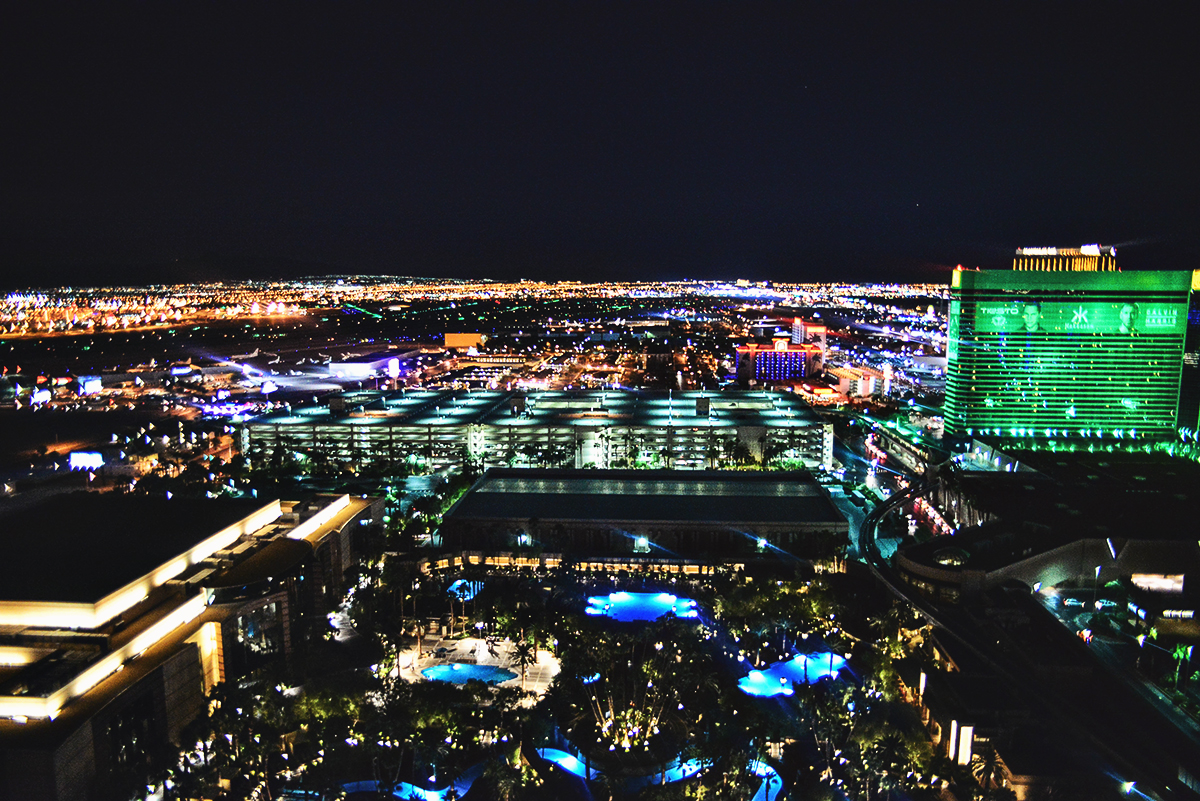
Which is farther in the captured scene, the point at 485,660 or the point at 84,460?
the point at 84,460

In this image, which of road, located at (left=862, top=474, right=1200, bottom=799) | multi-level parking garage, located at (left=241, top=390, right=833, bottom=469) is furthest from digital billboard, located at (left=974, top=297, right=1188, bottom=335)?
road, located at (left=862, top=474, right=1200, bottom=799)

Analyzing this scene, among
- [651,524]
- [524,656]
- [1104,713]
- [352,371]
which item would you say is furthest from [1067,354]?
[352,371]

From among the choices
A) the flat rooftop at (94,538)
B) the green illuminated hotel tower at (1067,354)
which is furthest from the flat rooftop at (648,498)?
the green illuminated hotel tower at (1067,354)

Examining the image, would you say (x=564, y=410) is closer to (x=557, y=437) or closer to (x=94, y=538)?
(x=557, y=437)

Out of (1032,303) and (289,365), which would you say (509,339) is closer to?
(289,365)

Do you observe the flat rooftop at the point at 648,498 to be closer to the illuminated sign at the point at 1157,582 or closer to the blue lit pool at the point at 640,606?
the blue lit pool at the point at 640,606

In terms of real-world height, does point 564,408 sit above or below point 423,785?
above

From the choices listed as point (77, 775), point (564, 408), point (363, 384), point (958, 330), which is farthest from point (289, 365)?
point (77, 775)
